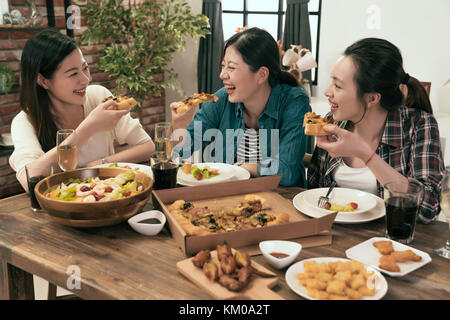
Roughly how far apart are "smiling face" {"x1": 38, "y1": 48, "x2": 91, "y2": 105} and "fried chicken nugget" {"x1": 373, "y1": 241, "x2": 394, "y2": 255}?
1.59 m

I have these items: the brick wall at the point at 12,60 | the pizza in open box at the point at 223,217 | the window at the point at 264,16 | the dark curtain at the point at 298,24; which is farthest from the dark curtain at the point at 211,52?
the pizza in open box at the point at 223,217

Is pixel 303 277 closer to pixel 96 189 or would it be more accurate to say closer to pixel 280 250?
pixel 280 250

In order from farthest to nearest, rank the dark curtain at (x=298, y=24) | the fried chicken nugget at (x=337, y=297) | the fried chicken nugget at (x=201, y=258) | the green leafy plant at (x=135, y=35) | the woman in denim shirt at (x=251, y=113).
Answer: the dark curtain at (x=298, y=24), the green leafy plant at (x=135, y=35), the woman in denim shirt at (x=251, y=113), the fried chicken nugget at (x=201, y=258), the fried chicken nugget at (x=337, y=297)

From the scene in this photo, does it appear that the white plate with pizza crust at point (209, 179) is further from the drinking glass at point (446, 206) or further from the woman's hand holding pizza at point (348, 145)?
the drinking glass at point (446, 206)

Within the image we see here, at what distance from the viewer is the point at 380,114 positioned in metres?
1.94

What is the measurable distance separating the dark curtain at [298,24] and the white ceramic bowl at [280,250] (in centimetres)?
354

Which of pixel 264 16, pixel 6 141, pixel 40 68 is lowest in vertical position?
pixel 6 141

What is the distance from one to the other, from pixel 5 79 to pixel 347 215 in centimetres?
303

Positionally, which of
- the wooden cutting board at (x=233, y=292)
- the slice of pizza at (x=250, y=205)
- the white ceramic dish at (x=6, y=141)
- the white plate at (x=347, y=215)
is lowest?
the white ceramic dish at (x=6, y=141)

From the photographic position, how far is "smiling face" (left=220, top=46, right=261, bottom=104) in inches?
91.8

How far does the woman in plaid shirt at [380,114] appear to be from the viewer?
5.90 feet

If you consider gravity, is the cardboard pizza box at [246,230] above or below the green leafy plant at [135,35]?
below

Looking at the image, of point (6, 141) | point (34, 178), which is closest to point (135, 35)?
point (6, 141)
